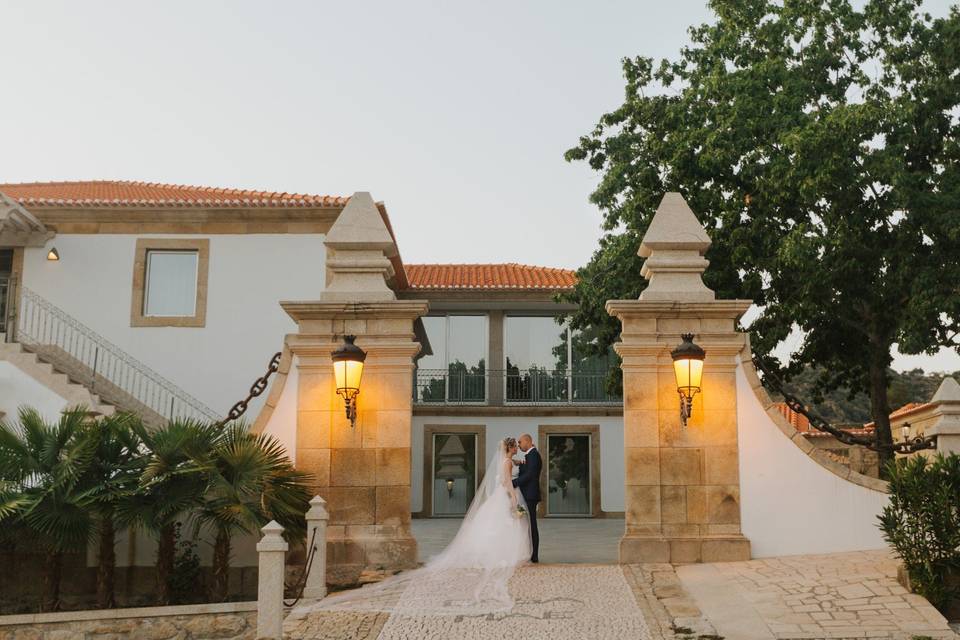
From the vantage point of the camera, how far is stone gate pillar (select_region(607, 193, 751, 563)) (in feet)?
32.2

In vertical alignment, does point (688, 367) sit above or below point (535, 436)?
above

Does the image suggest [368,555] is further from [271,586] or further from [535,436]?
[535,436]

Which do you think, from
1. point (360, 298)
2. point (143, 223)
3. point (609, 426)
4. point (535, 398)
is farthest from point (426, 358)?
point (360, 298)

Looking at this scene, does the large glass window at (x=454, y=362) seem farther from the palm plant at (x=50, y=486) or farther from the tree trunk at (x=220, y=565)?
the palm plant at (x=50, y=486)

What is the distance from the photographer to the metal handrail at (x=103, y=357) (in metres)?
18.5

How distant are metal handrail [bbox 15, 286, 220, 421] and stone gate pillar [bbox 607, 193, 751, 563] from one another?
10865mm

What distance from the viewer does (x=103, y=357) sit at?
1866cm

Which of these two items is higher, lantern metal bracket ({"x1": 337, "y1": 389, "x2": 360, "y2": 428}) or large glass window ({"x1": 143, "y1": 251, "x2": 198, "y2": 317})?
large glass window ({"x1": 143, "y1": 251, "x2": 198, "y2": 317})

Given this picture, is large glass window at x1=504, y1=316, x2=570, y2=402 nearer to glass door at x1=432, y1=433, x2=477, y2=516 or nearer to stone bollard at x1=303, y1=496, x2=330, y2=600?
glass door at x1=432, y1=433, x2=477, y2=516

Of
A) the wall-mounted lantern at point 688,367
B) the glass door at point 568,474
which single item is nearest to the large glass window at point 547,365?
the glass door at point 568,474

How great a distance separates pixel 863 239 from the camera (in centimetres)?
1503

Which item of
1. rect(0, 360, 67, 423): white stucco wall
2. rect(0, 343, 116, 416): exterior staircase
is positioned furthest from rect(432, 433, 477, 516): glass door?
rect(0, 360, 67, 423): white stucco wall

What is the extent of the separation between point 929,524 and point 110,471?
743 cm

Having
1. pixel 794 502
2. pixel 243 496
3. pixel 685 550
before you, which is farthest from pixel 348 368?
pixel 794 502
